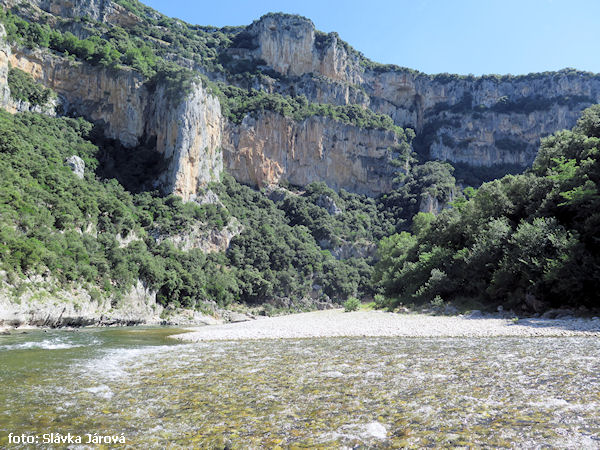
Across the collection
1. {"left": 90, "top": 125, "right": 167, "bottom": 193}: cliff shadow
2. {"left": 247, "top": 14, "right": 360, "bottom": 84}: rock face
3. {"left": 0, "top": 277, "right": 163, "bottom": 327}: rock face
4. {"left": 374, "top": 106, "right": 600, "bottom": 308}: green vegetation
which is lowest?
{"left": 0, "top": 277, "right": 163, "bottom": 327}: rock face

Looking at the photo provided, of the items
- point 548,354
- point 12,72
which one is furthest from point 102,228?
point 548,354

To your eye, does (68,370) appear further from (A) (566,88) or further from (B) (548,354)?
(A) (566,88)

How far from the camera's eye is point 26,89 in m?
58.4

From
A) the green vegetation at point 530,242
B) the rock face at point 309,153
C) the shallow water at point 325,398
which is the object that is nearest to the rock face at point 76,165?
the rock face at point 309,153

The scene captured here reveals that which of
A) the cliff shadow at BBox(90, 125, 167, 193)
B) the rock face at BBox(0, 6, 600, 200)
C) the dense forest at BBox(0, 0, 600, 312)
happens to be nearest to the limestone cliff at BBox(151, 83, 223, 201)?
the rock face at BBox(0, 6, 600, 200)

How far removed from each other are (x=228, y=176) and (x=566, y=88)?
364 feet

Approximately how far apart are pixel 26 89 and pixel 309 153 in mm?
62524

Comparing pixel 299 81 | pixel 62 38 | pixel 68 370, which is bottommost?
pixel 68 370

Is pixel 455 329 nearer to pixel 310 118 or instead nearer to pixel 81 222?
pixel 81 222

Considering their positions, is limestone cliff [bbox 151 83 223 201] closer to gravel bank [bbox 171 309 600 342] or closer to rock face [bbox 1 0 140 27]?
rock face [bbox 1 0 140 27]

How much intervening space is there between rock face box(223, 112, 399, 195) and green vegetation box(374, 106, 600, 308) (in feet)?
207

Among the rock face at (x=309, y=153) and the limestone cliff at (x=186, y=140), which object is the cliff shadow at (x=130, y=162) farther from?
the rock face at (x=309, y=153)

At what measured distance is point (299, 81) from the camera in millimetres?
109938

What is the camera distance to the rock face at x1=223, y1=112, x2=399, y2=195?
89312 millimetres
